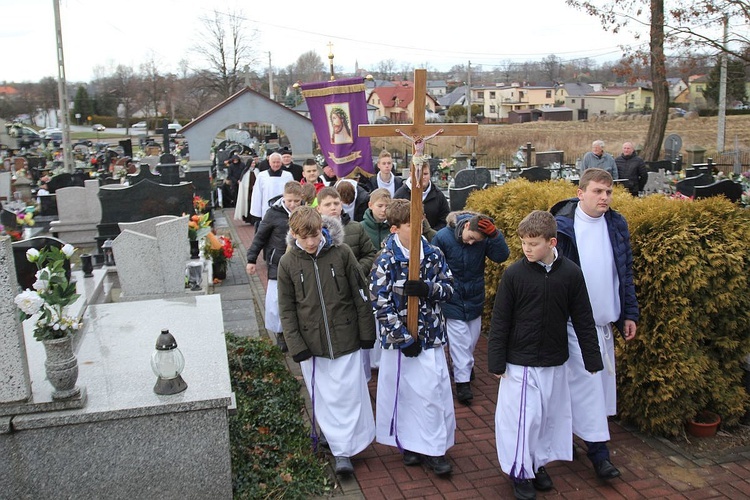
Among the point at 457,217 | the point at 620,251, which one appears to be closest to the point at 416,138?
the point at 457,217

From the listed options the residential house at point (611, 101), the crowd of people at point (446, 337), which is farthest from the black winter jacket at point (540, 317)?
the residential house at point (611, 101)

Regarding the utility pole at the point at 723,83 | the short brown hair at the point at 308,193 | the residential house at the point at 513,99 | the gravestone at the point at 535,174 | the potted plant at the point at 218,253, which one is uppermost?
the residential house at the point at 513,99

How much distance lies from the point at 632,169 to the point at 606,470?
989 centimetres

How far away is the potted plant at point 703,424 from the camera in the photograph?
5.30 meters

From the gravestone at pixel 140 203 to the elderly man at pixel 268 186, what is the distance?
1.38m

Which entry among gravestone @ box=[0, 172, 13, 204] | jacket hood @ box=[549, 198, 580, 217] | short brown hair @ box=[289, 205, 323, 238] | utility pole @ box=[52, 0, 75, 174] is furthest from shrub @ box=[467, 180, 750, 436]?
utility pole @ box=[52, 0, 75, 174]

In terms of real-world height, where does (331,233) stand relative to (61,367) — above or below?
above

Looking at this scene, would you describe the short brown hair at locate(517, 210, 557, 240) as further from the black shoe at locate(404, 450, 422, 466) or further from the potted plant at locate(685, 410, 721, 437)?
the potted plant at locate(685, 410, 721, 437)

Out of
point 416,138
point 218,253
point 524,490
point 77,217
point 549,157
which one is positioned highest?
point 416,138

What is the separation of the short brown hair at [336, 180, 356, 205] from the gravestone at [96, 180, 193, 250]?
4.58 metres

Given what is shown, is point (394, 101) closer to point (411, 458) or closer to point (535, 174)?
point (535, 174)

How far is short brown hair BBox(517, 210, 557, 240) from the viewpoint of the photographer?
4227 mm

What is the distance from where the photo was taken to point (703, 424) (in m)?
A: 5.29

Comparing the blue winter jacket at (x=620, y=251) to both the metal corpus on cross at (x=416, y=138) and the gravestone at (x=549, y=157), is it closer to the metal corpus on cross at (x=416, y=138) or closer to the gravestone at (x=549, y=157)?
the metal corpus on cross at (x=416, y=138)
